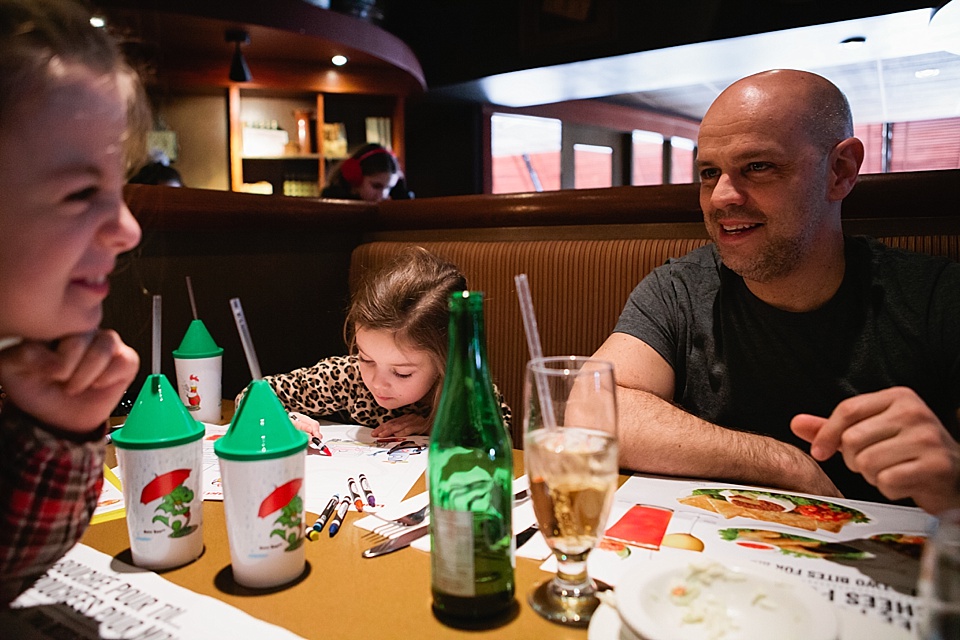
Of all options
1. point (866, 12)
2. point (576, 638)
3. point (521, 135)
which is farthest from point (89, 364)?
point (521, 135)

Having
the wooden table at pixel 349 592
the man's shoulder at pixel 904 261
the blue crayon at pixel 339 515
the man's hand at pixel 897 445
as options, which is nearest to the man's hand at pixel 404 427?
the blue crayon at pixel 339 515

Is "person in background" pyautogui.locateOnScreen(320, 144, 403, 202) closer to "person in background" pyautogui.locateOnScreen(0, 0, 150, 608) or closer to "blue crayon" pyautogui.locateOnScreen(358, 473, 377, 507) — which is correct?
"blue crayon" pyautogui.locateOnScreen(358, 473, 377, 507)

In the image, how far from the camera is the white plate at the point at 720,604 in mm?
604

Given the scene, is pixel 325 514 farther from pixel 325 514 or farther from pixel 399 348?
pixel 399 348

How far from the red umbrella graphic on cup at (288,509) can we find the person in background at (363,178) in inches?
130

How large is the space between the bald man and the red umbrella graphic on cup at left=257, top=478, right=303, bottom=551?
27.4 inches

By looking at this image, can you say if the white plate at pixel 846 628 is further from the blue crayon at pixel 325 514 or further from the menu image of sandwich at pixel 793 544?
the blue crayon at pixel 325 514

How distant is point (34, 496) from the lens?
661 millimetres

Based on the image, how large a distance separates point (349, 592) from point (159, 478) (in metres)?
0.26

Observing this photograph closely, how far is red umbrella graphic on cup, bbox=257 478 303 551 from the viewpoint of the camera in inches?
29.6

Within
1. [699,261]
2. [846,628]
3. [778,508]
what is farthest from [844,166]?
[846,628]

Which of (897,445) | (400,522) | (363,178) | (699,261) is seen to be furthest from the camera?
(363,178)

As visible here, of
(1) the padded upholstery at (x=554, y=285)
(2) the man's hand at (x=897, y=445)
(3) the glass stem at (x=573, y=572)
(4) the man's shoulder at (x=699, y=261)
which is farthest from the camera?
(1) the padded upholstery at (x=554, y=285)

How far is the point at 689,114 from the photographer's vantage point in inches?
381
